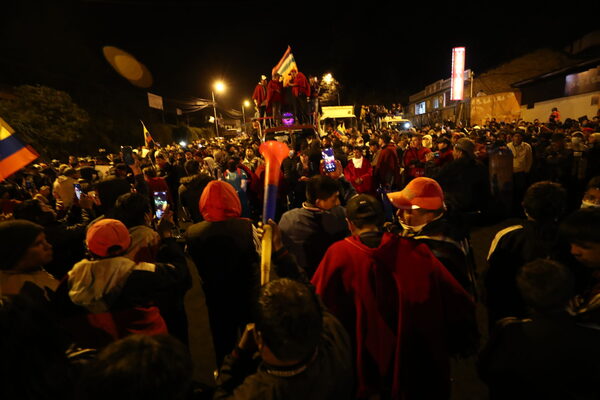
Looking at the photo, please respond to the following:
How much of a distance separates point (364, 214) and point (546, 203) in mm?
1428

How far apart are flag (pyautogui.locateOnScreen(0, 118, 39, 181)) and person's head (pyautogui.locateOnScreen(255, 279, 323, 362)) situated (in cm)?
282

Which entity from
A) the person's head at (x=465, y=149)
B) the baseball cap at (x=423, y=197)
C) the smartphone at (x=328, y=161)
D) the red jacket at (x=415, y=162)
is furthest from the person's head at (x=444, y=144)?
the baseball cap at (x=423, y=197)

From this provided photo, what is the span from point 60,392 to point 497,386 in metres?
2.14

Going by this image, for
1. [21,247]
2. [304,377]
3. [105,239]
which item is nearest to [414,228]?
[304,377]

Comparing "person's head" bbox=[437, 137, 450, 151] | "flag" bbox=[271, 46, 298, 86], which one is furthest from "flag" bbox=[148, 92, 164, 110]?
"person's head" bbox=[437, 137, 450, 151]

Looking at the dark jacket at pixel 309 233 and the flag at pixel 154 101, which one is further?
the flag at pixel 154 101

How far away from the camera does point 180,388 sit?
103 centimetres

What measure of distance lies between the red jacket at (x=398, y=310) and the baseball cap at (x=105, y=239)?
1337 mm

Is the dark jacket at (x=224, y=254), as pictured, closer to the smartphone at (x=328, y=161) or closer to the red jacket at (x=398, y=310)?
the red jacket at (x=398, y=310)

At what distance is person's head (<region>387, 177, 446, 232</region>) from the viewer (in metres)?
2.49

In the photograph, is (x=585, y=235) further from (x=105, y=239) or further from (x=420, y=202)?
(x=105, y=239)

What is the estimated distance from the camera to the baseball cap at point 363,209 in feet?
7.10

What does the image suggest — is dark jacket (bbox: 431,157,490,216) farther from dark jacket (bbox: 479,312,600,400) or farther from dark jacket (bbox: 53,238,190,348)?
dark jacket (bbox: 53,238,190,348)

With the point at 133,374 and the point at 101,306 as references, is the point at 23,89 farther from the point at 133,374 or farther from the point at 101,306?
the point at 133,374
